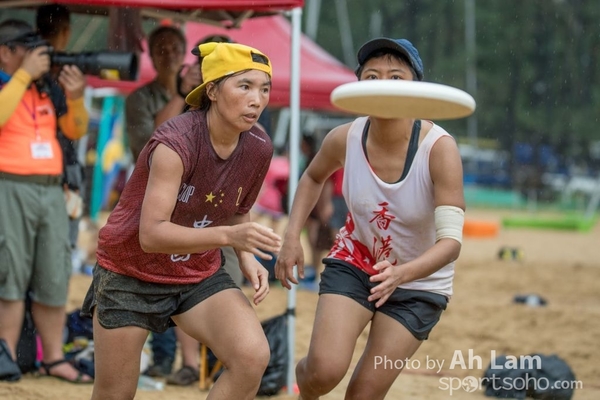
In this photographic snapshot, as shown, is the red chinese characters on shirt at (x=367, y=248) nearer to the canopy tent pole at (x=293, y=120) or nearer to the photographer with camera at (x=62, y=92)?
the canopy tent pole at (x=293, y=120)

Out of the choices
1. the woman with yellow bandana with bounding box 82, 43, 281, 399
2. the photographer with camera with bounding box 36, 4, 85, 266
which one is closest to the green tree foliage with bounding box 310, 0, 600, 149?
the photographer with camera with bounding box 36, 4, 85, 266

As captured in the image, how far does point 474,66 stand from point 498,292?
27.1 metres

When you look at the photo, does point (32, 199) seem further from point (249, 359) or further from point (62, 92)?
point (249, 359)

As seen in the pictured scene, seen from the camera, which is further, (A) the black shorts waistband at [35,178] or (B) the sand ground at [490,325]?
(B) the sand ground at [490,325]

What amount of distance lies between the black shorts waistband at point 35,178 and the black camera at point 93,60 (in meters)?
0.73

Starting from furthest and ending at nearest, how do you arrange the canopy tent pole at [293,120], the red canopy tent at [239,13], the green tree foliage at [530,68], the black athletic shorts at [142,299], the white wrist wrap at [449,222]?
the green tree foliage at [530,68]
the canopy tent pole at [293,120]
the red canopy tent at [239,13]
the white wrist wrap at [449,222]
the black athletic shorts at [142,299]

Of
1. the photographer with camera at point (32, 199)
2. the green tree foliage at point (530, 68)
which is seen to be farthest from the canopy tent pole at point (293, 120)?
the green tree foliage at point (530, 68)

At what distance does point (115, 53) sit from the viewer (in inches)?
235

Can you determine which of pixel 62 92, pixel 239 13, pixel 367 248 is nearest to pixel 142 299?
pixel 367 248

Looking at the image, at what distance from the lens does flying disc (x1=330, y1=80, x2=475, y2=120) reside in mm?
3855

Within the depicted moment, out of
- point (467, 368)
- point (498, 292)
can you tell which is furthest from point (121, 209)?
point (498, 292)

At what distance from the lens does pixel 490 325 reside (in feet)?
29.7

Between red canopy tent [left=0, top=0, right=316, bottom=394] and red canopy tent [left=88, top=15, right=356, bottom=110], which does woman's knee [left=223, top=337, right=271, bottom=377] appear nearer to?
red canopy tent [left=0, top=0, right=316, bottom=394]

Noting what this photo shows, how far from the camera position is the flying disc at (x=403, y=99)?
12.6 ft
